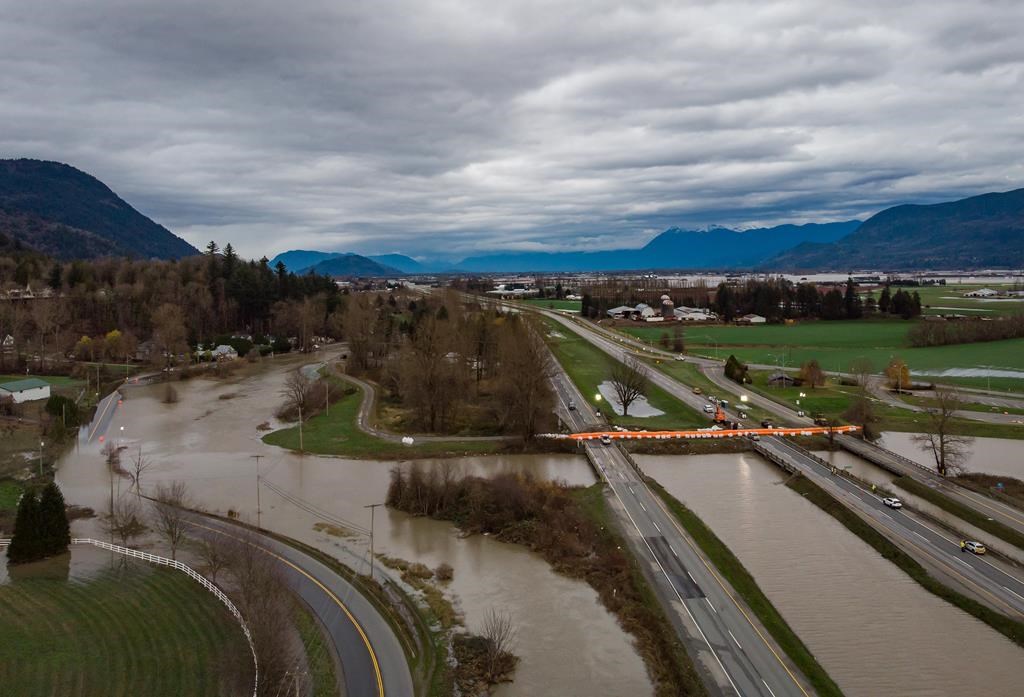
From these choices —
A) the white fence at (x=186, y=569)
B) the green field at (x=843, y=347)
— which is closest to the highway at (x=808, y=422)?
the green field at (x=843, y=347)

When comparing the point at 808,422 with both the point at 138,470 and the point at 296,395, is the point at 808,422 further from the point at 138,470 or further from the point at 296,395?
the point at 138,470

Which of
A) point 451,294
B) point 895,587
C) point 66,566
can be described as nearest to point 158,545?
point 66,566

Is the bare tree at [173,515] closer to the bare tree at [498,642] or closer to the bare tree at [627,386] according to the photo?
the bare tree at [498,642]

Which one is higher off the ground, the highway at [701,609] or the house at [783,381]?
the house at [783,381]

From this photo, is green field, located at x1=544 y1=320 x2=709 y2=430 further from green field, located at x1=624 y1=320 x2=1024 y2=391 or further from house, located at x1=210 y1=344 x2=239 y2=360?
house, located at x1=210 y1=344 x2=239 y2=360

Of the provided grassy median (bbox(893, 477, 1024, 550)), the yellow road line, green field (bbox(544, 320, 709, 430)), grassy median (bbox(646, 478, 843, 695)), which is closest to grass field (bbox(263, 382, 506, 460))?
green field (bbox(544, 320, 709, 430))

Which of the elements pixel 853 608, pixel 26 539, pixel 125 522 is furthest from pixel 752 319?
pixel 26 539
